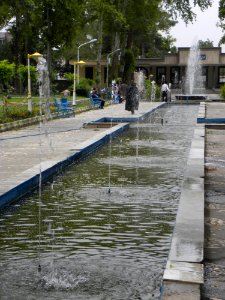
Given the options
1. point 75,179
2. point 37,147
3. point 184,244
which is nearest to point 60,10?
point 37,147

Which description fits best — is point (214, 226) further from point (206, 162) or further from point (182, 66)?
point (182, 66)

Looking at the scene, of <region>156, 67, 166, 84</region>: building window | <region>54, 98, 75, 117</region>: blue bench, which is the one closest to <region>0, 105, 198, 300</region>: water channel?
<region>54, 98, 75, 117</region>: blue bench

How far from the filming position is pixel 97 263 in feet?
17.9

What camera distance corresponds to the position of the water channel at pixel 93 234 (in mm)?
4906

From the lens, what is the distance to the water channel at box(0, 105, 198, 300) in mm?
4906

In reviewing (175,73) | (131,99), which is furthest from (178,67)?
(131,99)

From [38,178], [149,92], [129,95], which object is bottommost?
[38,178]

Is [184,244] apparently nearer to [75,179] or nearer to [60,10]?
[75,179]

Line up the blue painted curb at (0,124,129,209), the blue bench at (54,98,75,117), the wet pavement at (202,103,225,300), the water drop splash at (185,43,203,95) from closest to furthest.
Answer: the wet pavement at (202,103,225,300), the blue painted curb at (0,124,129,209), the blue bench at (54,98,75,117), the water drop splash at (185,43,203,95)

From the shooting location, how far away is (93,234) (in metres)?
6.50

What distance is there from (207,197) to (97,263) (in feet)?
10.6

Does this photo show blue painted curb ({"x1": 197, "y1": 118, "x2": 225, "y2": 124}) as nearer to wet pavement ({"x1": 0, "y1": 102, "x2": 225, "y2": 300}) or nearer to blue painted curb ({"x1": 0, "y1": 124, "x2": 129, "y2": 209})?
wet pavement ({"x1": 0, "y1": 102, "x2": 225, "y2": 300})

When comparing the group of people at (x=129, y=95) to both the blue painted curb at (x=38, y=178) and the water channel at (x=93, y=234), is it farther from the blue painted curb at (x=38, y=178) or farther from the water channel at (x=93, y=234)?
the water channel at (x=93, y=234)

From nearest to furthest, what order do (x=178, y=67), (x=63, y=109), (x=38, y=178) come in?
(x=38, y=178) → (x=63, y=109) → (x=178, y=67)
